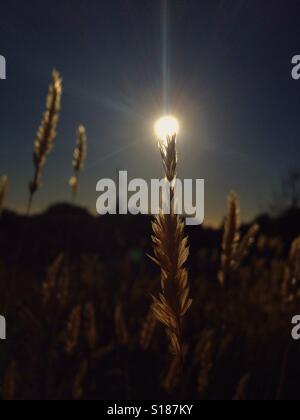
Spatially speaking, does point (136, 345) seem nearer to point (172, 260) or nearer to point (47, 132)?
point (47, 132)

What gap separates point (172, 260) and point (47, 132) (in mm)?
1417

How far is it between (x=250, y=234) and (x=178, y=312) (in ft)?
4.49

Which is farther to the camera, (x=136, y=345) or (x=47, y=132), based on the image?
(x=136, y=345)

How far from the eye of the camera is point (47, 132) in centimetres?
207

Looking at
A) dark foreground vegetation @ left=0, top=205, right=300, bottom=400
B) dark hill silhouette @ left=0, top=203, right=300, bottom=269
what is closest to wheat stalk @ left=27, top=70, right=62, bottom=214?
dark foreground vegetation @ left=0, top=205, right=300, bottom=400

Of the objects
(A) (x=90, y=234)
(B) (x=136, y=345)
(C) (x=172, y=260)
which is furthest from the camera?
(A) (x=90, y=234)

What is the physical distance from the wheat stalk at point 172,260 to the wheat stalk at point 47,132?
1.24m

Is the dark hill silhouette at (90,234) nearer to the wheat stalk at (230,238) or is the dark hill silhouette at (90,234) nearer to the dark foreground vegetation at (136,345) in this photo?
the dark foreground vegetation at (136,345)

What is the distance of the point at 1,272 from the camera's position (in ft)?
17.9

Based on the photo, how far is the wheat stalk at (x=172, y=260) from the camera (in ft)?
2.72

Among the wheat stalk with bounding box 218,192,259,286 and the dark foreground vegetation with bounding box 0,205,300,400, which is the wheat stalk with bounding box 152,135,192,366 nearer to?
the wheat stalk with bounding box 218,192,259,286

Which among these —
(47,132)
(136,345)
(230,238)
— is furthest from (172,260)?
(136,345)

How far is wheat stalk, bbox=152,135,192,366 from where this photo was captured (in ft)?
2.72
